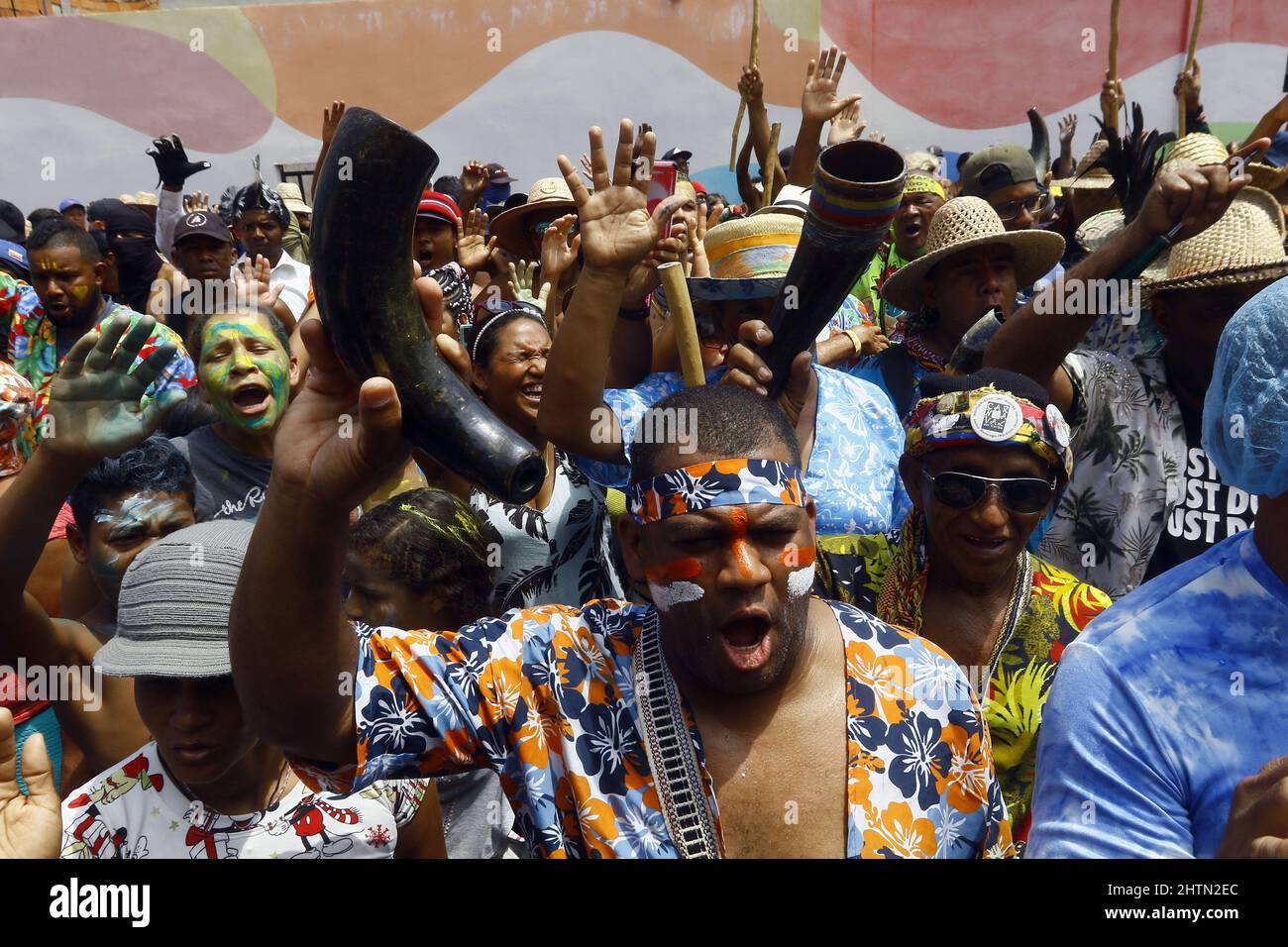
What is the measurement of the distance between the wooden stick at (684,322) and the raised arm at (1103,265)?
36.7 inches

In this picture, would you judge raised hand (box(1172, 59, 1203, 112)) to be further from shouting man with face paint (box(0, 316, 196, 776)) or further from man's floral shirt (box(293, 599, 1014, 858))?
shouting man with face paint (box(0, 316, 196, 776))

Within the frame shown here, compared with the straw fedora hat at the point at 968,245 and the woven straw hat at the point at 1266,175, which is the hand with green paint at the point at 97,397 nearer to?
the straw fedora hat at the point at 968,245

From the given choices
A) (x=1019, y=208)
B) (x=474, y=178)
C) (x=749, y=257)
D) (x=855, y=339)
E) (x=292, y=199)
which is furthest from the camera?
(x=292, y=199)

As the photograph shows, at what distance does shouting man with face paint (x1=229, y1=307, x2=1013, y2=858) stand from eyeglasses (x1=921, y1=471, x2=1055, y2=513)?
601 mm

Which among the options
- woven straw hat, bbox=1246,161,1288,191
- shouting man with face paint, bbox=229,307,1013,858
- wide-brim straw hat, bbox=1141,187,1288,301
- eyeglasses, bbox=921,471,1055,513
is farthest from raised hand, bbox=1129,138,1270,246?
woven straw hat, bbox=1246,161,1288,191

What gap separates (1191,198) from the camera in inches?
120

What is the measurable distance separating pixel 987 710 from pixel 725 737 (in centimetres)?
81

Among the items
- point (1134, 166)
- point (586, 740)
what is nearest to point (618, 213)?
point (586, 740)

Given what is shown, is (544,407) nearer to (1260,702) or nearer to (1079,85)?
(1260,702)

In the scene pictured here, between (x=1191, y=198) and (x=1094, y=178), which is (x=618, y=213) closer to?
(x=1191, y=198)

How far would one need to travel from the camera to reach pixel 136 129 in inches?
617

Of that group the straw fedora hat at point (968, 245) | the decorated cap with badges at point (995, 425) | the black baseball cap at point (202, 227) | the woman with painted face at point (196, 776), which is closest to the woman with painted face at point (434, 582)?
the woman with painted face at point (196, 776)

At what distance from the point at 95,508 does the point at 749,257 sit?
7.16 ft

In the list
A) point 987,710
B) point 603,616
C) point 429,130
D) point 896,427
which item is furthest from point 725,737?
point 429,130
